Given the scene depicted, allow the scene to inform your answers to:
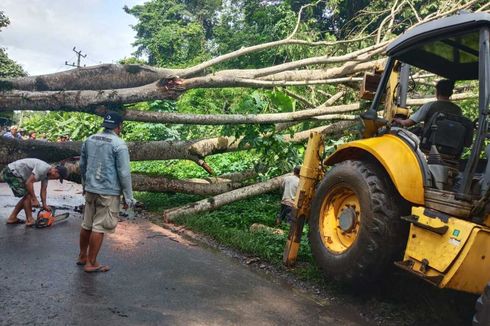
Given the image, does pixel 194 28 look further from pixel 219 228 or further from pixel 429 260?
pixel 429 260

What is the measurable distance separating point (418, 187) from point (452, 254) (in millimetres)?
717

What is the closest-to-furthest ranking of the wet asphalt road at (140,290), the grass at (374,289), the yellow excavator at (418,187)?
the yellow excavator at (418,187) < the wet asphalt road at (140,290) < the grass at (374,289)

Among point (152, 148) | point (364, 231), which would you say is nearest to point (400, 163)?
point (364, 231)

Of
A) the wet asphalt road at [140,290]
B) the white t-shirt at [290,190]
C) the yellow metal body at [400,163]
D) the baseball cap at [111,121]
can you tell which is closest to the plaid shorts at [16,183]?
the wet asphalt road at [140,290]

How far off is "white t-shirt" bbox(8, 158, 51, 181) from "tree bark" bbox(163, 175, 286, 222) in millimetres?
2276

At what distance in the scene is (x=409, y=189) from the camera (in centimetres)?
380

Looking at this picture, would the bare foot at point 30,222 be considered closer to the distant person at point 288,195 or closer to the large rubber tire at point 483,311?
the distant person at point 288,195

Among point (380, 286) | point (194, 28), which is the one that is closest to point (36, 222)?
point (380, 286)

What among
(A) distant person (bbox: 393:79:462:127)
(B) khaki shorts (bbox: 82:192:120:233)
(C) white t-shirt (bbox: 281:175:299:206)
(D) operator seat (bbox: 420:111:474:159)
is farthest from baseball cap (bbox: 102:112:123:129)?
(C) white t-shirt (bbox: 281:175:299:206)

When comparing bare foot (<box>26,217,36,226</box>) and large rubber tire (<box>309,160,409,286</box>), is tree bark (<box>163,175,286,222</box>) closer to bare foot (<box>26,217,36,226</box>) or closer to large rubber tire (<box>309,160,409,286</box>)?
bare foot (<box>26,217,36,226</box>)

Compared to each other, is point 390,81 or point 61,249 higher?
point 390,81

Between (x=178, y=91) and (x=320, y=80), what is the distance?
9.62ft

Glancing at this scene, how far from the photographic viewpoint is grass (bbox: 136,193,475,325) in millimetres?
4172

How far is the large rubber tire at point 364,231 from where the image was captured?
3.94m
